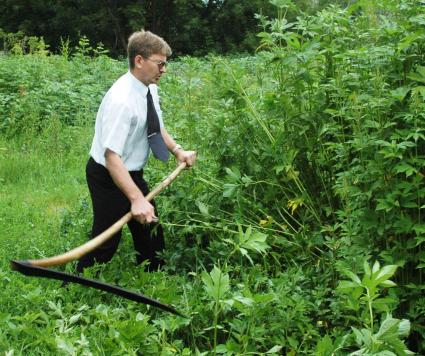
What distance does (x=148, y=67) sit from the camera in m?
4.63

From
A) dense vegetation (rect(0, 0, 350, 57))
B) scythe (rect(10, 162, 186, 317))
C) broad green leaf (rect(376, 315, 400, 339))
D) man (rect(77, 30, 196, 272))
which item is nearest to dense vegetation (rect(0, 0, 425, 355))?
broad green leaf (rect(376, 315, 400, 339))

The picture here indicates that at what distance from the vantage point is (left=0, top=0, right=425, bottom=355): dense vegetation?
3445 millimetres

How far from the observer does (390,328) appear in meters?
2.83

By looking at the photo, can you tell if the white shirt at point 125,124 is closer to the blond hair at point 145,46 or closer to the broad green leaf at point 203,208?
the blond hair at point 145,46

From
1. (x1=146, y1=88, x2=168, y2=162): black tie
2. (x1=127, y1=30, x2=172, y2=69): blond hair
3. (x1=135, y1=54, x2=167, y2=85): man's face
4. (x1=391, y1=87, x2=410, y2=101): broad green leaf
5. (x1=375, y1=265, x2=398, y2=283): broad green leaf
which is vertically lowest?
(x1=375, y1=265, x2=398, y2=283): broad green leaf

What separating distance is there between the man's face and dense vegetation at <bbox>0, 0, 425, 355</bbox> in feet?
1.27

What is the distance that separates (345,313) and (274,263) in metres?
0.90

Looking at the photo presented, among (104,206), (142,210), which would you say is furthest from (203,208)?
(104,206)

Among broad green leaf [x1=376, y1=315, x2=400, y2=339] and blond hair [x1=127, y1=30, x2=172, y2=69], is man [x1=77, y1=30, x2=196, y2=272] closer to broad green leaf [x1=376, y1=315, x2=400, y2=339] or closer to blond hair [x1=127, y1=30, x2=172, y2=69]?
blond hair [x1=127, y1=30, x2=172, y2=69]

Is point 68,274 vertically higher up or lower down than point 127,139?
lower down

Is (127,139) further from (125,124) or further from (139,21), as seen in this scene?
(139,21)

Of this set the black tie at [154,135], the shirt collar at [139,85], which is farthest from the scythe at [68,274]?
the shirt collar at [139,85]

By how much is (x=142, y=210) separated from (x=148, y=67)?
98cm

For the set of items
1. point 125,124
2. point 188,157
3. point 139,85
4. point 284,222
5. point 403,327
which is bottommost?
point 284,222
